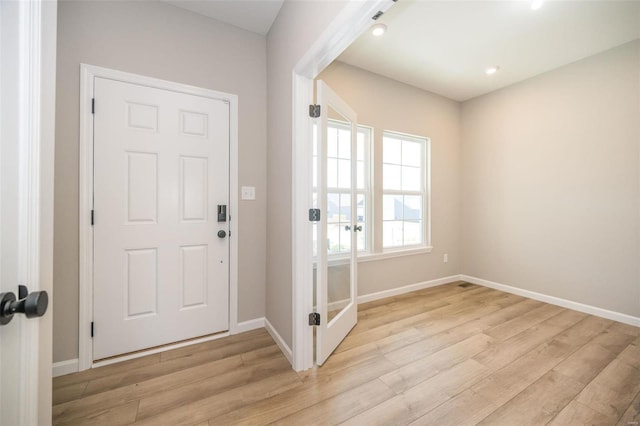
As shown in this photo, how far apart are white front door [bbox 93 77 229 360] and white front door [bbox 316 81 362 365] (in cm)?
93

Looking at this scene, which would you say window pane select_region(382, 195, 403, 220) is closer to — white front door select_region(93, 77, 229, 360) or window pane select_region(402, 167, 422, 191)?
window pane select_region(402, 167, 422, 191)

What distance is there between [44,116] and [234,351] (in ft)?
6.03

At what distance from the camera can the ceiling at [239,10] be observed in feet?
6.43

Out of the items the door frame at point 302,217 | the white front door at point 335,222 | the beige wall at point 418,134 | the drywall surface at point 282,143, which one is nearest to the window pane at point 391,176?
the beige wall at point 418,134

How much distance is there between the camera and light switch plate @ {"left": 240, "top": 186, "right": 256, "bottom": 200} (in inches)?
88.6

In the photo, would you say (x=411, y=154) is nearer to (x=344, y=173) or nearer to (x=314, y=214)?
(x=344, y=173)

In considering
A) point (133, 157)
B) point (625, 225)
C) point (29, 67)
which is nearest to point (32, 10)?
point (29, 67)

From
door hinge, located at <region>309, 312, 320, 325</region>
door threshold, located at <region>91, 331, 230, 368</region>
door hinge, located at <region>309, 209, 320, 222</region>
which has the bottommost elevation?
door threshold, located at <region>91, 331, 230, 368</region>

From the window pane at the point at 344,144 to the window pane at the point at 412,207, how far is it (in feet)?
5.01

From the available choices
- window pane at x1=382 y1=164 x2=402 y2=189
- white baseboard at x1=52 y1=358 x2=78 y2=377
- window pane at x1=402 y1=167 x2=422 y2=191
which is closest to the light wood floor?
white baseboard at x1=52 y1=358 x2=78 y2=377

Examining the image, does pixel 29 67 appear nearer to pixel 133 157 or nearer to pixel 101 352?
pixel 133 157

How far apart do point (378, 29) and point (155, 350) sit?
3.31m

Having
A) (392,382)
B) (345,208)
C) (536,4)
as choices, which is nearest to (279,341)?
(392,382)

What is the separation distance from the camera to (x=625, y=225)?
2.46 meters
